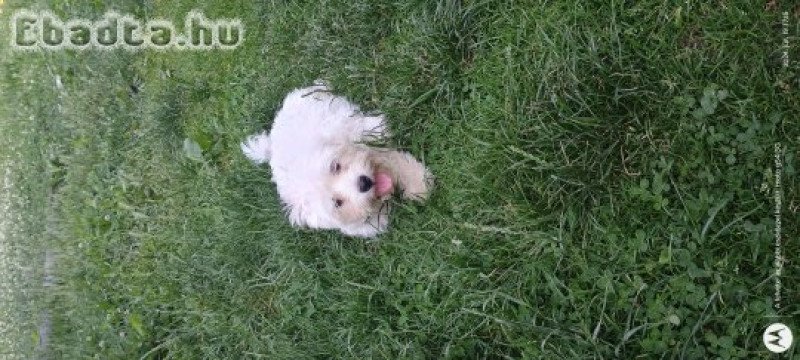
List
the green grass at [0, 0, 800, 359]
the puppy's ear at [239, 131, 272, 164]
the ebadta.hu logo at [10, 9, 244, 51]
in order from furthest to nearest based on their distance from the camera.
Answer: the ebadta.hu logo at [10, 9, 244, 51] < the puppy's ear at [239, 131, 272, 164] < the green grass at [0, 0, 800, 359]

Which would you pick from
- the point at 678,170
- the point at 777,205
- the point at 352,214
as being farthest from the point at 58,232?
the point at 777,205

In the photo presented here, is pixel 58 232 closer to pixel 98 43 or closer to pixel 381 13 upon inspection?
pixel 98 43

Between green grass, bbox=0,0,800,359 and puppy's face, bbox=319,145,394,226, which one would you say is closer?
green grass, bbox=0,0,800,359

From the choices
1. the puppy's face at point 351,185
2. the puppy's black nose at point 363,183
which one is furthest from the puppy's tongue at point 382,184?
the puppy's black nose at point 363,183

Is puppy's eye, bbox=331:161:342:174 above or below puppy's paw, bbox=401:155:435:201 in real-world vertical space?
above

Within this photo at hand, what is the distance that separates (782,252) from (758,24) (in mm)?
857

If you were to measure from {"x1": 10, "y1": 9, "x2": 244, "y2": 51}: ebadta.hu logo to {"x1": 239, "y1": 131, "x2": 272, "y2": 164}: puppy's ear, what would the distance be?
2.48 feet

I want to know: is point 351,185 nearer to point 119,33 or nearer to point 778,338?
point 778,338

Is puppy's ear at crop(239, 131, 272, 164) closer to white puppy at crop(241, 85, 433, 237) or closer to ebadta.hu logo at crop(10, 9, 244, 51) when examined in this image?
white puppy at crop(241, 85, 433, 237)

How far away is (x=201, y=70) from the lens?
4914mm

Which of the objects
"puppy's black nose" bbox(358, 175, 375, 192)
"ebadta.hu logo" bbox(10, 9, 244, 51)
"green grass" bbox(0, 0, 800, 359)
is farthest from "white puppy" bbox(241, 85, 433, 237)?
"ebadta.hu logo" bbox(10, 9, 244, 51)

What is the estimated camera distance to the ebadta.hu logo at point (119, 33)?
478 cm

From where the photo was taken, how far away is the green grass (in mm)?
2748

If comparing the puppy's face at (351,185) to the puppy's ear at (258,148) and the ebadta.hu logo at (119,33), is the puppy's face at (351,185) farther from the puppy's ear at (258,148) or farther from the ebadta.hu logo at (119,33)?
the ebadta.hu logo at (119,33)
